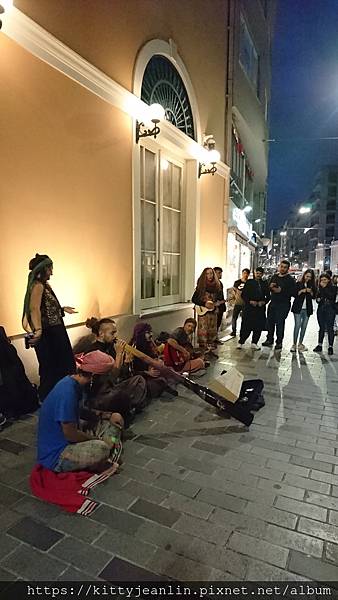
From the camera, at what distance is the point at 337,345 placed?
8.10 metres

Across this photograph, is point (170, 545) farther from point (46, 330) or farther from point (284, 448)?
point (46, 330)

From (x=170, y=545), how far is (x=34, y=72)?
4.73m

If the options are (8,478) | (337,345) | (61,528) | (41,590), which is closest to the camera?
(41,590)

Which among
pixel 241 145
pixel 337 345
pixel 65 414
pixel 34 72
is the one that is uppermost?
pixel 241 145

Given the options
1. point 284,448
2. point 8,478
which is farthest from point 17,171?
point 284,448

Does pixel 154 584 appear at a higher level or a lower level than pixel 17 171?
lower

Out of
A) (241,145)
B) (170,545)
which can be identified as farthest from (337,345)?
(241,145)

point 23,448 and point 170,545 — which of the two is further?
point 23,448

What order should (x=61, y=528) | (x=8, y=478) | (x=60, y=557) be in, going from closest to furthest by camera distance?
(x=60, y=557), (x=61, y=528), (x=8, y=478)

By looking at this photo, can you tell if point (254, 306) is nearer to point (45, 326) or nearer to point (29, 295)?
point (45, 326)

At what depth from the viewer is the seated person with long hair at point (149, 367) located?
443 cm

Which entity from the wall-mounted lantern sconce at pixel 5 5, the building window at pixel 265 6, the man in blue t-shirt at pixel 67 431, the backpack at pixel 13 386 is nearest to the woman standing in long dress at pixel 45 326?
the backpack at pixel 13 386

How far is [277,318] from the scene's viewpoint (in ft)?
24.6

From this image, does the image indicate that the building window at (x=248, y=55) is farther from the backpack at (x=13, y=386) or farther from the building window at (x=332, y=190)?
the building window at (x=332, y=190)
